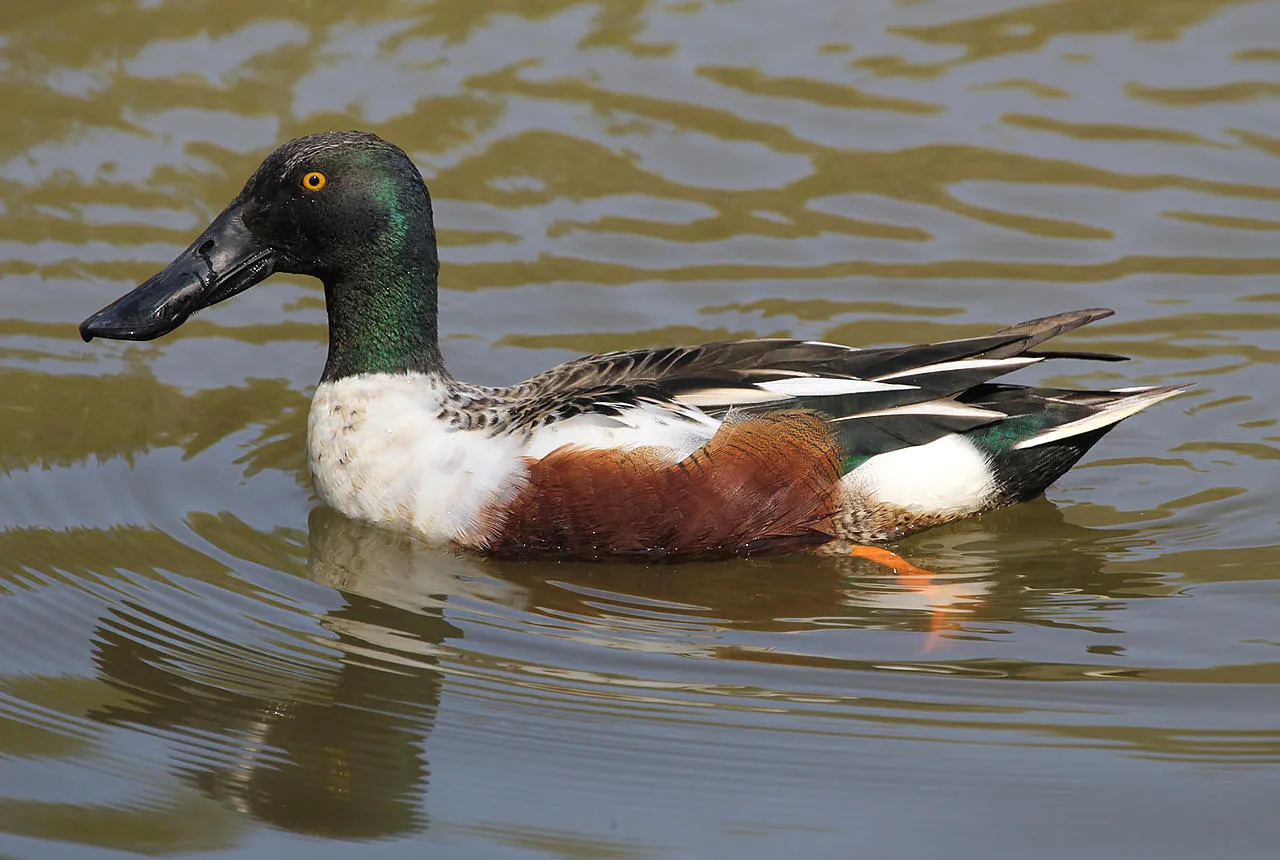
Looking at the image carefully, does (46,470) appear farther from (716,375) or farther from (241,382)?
(716,375)

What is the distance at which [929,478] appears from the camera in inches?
251

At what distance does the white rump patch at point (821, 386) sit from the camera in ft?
20.3

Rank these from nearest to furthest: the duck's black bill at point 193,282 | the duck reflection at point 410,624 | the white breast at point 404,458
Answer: the duck reflection at point 410,624 < the white breast at point 404,458 < the duck's black bill at point 193,282

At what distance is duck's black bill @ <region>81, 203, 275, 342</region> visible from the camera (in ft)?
21.0

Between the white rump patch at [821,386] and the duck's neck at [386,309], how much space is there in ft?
4.08

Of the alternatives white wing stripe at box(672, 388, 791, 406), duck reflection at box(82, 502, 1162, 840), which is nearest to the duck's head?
duck reflection at box(82, 502, 1162, 840)

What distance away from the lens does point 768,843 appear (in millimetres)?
4434

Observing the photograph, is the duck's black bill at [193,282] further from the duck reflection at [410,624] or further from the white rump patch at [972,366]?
the white rump patch at [972,366]

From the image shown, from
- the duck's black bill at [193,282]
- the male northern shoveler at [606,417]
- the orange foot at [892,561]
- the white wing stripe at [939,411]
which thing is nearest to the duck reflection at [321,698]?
the male northern shoveler at [606,417]

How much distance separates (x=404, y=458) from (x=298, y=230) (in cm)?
89

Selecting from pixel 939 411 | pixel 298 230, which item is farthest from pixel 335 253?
pixel 939 411

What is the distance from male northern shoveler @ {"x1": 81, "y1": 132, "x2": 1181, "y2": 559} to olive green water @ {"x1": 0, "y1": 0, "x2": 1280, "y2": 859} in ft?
0.54

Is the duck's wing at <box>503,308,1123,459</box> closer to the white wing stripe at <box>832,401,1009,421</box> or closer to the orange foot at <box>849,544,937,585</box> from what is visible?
the white wing stripe at <box>832,401,1009,421</box>

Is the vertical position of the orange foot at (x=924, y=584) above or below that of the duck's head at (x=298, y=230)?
below
